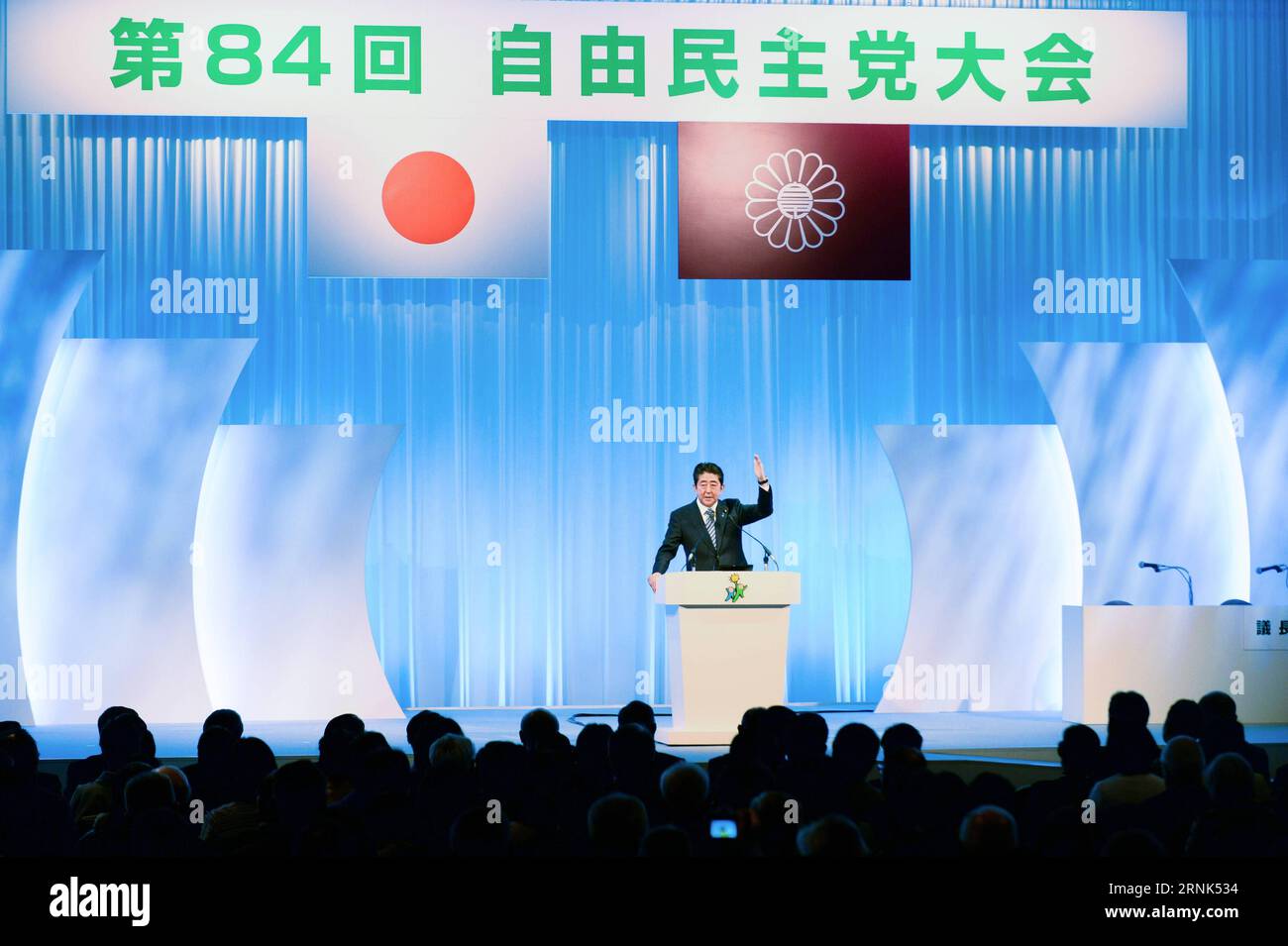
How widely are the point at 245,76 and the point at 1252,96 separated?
6050 mm

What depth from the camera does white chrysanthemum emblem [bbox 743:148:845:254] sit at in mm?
8672

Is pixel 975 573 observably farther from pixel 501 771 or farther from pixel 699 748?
pixel 501 771

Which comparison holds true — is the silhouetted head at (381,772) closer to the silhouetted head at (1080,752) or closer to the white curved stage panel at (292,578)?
the silhouetted head at (1080,752)

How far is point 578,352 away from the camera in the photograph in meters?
9.49

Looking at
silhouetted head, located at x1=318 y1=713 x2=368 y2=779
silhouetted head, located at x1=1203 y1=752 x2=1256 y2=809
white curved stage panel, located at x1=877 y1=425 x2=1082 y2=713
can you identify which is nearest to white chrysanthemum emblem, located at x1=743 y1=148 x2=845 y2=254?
white curved stage panel, located at x1=877 y1=425 x2=1082 y2=713

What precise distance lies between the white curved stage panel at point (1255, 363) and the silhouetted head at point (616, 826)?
20.5 ft

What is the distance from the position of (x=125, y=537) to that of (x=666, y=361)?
3.42m

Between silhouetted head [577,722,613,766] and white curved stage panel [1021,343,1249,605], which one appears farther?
white curved stage panel [1021,343,1249,605]

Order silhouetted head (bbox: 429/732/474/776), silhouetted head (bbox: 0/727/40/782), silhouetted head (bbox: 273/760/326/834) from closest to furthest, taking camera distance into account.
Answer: silhouetted head (bbox: 273/760/326/834) < silhouetted head (bbox: 429/732/474/776) < silhouetted head (bbox: 0/727/40/782)

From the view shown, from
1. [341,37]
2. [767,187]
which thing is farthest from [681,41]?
[341,37]

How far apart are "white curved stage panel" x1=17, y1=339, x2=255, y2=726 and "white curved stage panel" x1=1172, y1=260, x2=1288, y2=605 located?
16.9ft

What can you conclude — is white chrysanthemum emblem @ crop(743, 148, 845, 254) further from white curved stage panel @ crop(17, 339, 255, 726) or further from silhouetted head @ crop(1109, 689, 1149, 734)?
silhouetted head @ crop(1109, 689, 1149, 734)

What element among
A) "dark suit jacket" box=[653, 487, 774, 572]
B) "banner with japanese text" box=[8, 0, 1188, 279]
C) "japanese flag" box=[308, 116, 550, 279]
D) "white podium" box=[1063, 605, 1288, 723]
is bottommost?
"white podium" box=[1063, 605, 1288, 723]
